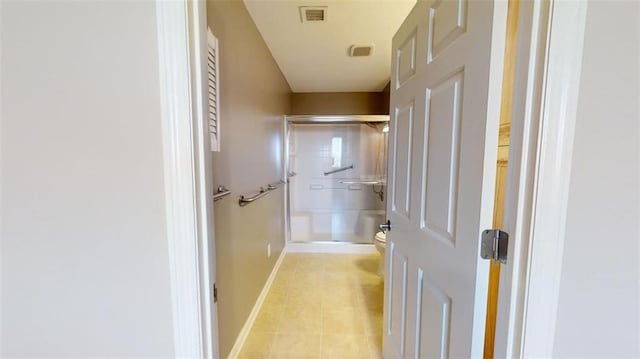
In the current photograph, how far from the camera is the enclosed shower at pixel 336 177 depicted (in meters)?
3.87

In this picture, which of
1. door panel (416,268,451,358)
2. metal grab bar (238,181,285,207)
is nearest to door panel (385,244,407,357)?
door panel (416,268,451,358)

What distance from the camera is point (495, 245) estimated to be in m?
0.68

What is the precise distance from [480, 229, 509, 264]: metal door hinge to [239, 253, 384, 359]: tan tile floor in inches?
52.1

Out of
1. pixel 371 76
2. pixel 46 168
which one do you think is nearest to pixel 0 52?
pixel 46 168

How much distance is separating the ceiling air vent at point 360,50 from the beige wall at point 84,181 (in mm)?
2006

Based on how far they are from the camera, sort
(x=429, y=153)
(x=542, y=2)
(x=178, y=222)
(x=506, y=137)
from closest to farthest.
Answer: (x=542, y=2), (x=178, y=222), (x=506, y=137), (x=429, y=153)

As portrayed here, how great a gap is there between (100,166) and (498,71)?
3.42 feet

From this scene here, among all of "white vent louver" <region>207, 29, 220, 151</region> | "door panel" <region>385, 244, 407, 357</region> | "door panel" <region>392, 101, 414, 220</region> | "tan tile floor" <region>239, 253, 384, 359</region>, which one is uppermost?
"white vent louver" <region>207, 29, 220, 151</region>

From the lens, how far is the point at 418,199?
1061 mm

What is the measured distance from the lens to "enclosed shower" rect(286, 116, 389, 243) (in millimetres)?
3865

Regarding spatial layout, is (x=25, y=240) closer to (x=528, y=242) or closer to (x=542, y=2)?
(x=528, y=242)

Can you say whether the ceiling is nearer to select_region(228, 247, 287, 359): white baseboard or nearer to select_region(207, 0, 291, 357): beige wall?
select_region(207, 0, 291, 357): beige wall

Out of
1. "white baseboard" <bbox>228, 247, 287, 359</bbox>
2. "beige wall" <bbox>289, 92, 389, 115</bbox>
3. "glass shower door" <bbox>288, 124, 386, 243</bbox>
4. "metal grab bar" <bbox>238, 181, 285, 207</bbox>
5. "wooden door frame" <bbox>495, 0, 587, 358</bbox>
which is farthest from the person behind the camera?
"glass shower door" <bbox>288, 124, 386, 243</bbox>

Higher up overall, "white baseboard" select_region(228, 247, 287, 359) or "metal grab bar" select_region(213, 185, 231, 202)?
"metal grab bar" select_region(213, 185, 231, 202)
